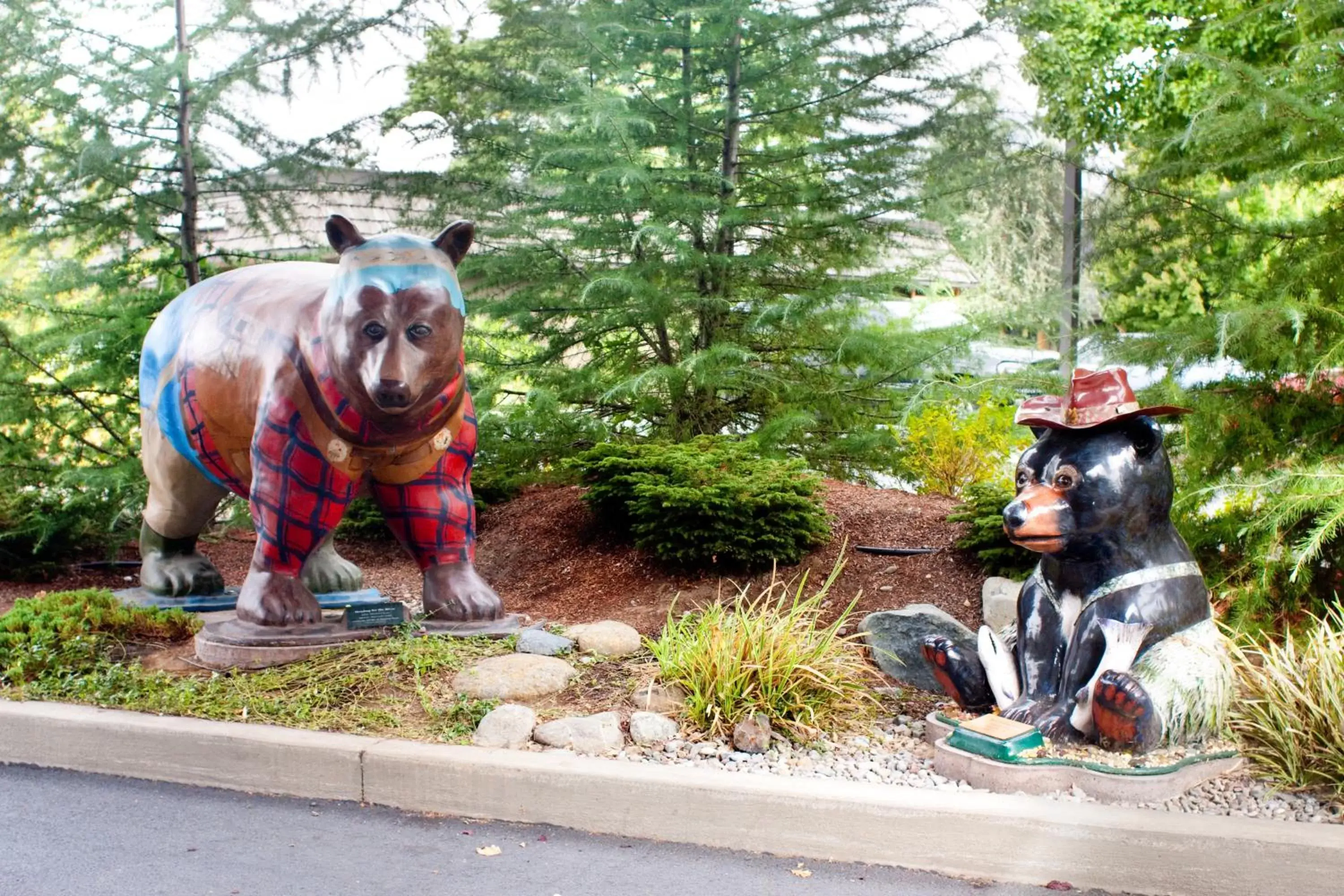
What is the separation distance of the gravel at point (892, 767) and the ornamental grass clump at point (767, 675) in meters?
0.11

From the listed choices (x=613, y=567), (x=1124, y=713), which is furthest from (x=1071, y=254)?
(x=1124, y=713)

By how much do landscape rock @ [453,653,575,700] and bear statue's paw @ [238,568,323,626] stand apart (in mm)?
834

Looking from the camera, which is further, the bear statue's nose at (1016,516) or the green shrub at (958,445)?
the green shrub at (958,445)

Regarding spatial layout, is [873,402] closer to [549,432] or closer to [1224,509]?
[549,432]

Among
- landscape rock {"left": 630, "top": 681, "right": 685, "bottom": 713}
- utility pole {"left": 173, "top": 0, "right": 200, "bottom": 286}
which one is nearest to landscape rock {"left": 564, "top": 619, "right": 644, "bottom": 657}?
landscape rock {"left": 630, "top": 681, "right": 685, "bottom": 713}

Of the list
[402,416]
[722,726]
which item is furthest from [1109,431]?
[402,416]

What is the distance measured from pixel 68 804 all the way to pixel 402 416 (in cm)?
185

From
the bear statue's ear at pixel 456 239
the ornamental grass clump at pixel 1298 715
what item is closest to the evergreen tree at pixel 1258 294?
the ornamental grass clump at pixel 1298 715

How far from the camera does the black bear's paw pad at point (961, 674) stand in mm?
4230

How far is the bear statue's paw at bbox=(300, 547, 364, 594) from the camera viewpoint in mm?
6148

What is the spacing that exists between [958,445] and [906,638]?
333 centimetres

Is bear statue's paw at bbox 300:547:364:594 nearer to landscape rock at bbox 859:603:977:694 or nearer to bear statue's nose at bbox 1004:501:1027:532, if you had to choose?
landscape rock at bbox 859:603:977:694

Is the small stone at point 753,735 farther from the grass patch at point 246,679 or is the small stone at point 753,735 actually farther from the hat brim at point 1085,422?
the hat brim at point 1085,422

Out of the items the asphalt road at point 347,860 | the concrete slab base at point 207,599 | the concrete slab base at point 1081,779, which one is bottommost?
the asphalt road at point 347,860
